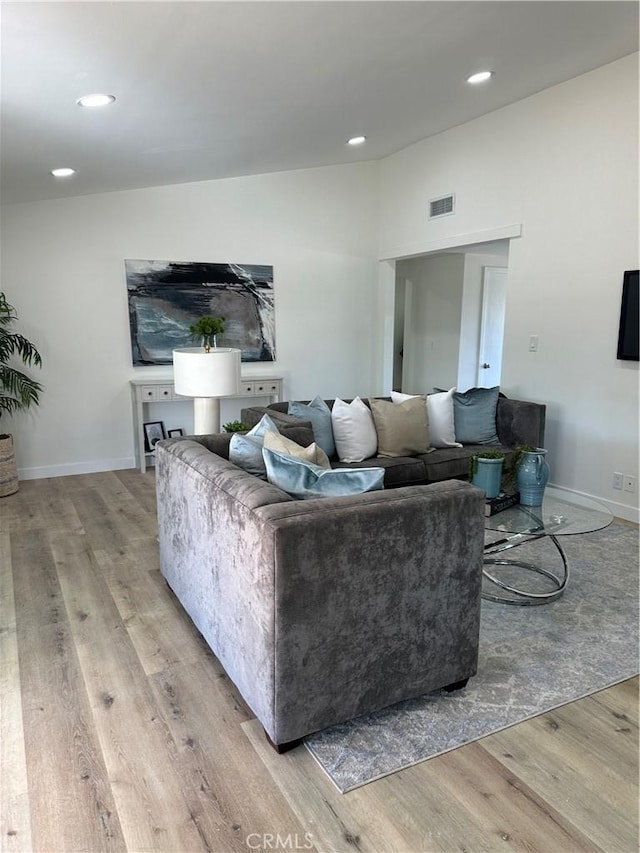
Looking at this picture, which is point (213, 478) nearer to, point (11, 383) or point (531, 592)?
point (531, 592)

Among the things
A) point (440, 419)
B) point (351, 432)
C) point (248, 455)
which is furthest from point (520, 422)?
point (248, 455)

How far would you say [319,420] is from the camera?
13.1 ft

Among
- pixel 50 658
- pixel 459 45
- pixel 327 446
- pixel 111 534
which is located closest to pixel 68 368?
pixel 111 534

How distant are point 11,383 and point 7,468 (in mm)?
710

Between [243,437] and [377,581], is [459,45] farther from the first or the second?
[377,581]

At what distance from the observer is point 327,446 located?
4.01m

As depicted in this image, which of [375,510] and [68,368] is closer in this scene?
[375,510]

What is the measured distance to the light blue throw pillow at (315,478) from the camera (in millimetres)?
2062

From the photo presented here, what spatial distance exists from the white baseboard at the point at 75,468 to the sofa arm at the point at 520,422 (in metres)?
3.44

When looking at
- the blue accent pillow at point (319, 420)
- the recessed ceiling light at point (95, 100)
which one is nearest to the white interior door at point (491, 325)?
the blue accent pillow at point (319, 420)

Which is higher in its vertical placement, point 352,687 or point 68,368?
point 68,368

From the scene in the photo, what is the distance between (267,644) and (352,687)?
366 millimetres

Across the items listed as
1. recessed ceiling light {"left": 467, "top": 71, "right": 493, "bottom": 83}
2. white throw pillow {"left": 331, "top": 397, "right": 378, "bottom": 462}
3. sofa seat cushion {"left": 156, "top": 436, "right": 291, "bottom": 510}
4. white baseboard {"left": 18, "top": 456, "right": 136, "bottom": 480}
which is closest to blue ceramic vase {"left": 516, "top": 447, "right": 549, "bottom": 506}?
white throw pillow {"left": 331, "top": 397, "right": 378, "bottom": 462}

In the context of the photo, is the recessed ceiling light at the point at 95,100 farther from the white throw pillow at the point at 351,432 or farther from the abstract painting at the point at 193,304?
the abstract painting at the point at 193,304
